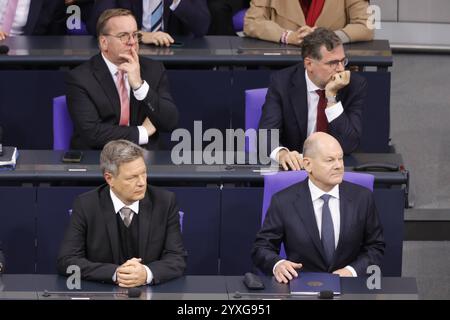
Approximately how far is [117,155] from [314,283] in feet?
3.10

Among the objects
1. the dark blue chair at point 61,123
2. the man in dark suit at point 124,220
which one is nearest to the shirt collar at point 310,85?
the dark blue chair at point 61,123

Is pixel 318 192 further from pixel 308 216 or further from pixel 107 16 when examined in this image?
pixel 107 16

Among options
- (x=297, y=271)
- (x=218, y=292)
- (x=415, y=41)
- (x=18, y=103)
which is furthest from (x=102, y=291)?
(x=415, y=41)

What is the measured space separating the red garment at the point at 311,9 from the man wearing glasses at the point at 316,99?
0.66 meters

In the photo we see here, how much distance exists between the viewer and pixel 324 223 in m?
5.43

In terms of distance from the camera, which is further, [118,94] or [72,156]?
[118,94]

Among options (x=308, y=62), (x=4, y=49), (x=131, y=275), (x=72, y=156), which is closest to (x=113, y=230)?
(x=131, y=275)

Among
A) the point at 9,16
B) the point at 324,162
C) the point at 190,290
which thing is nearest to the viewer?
the point at 190,290

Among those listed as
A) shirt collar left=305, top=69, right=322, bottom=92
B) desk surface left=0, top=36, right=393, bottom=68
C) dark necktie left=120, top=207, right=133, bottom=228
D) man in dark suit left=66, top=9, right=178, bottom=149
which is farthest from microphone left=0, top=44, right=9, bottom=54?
dark necktie left=120, top=207, right=133, bottom=228

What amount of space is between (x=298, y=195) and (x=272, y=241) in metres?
0.21

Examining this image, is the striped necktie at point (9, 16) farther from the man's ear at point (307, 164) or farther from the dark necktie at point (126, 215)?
the man's ear at point (307, 164)

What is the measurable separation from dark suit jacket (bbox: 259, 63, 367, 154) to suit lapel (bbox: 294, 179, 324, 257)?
28.7 inches

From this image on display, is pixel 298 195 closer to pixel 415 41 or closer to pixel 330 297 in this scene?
pixel 330 297

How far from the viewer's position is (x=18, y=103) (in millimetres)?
6828
